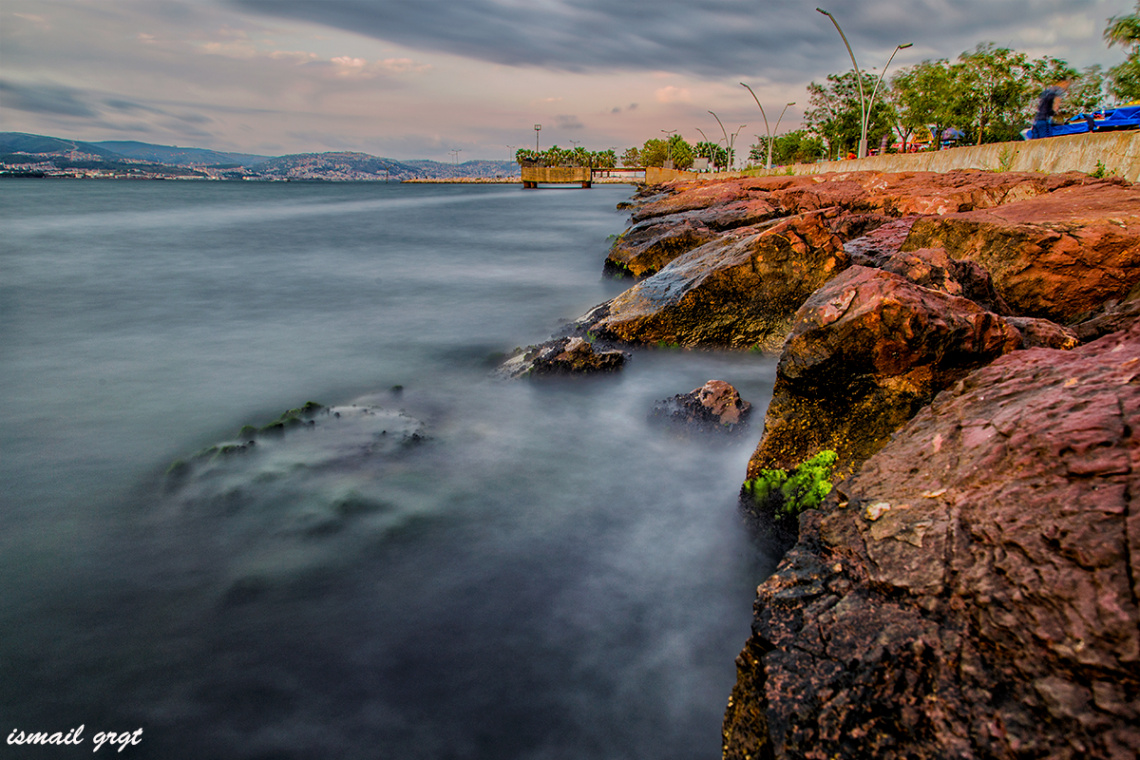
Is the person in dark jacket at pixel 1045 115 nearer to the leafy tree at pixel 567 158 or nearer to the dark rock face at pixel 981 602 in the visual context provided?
the dark rock face at pixel 981 602

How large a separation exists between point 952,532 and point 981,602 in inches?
13.0

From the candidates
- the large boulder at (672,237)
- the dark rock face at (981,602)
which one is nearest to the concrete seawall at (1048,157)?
the large boulder at (672,237)

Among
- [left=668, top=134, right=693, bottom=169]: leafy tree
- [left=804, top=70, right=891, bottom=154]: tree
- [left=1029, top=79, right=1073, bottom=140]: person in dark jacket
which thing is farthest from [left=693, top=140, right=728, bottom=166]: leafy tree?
→ [left=1029, top=79, right=1073, bottom=140]: person in dark jacket

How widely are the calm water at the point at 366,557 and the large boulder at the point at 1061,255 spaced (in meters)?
2.70

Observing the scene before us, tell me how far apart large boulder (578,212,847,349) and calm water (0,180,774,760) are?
42 centimetres

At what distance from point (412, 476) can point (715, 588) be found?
3.18 metres

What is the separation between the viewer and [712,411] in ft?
20.5

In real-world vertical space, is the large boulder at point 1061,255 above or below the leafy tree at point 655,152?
below

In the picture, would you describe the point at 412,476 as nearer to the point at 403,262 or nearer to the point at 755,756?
the point at 755,756

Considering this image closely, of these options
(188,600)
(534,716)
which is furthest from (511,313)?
(534,716)

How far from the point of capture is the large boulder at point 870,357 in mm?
3771

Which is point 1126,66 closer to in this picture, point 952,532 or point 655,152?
point 952,532

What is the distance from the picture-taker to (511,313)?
1307 centimetres

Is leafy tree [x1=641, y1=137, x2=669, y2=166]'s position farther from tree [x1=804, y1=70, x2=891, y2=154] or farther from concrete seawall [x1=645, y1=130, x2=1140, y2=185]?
concrete seawall [x1=645, y1=130, x2=1140, y2=185]
